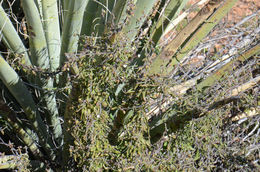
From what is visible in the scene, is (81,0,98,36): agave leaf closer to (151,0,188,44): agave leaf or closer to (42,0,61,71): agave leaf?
(42,0,61,71): agave leaf

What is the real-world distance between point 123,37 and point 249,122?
184cm

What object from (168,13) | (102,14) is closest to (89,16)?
(102,14)

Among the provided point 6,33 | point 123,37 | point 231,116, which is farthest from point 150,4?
point 231,116

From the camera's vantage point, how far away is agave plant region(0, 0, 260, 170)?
183 cm

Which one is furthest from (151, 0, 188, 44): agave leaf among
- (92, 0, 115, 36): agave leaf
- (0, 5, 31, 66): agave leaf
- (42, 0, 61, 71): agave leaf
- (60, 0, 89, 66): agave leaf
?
(0, 5, 31, 66): agave leaf

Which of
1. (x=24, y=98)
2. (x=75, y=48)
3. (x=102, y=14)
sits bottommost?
(x=24, y=98)

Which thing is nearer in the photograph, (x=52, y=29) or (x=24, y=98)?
(x=52, y=29)

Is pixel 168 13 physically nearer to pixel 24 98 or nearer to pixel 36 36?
pixel 36 36

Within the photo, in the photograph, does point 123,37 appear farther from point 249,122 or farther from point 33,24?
point 249,122

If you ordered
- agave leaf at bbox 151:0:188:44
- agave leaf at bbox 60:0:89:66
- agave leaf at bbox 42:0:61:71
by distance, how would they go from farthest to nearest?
agave leaf at bbox 151:0:188:44
agave leaf at bbox 42:0:61:71
agave leaf at bbox 60:0:89:66

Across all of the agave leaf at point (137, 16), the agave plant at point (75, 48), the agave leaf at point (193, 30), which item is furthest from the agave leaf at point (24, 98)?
the agave leaf at point (193, 30)

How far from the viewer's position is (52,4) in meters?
1.91

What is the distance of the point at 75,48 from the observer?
208 cm

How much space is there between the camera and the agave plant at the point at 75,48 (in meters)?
1.83
